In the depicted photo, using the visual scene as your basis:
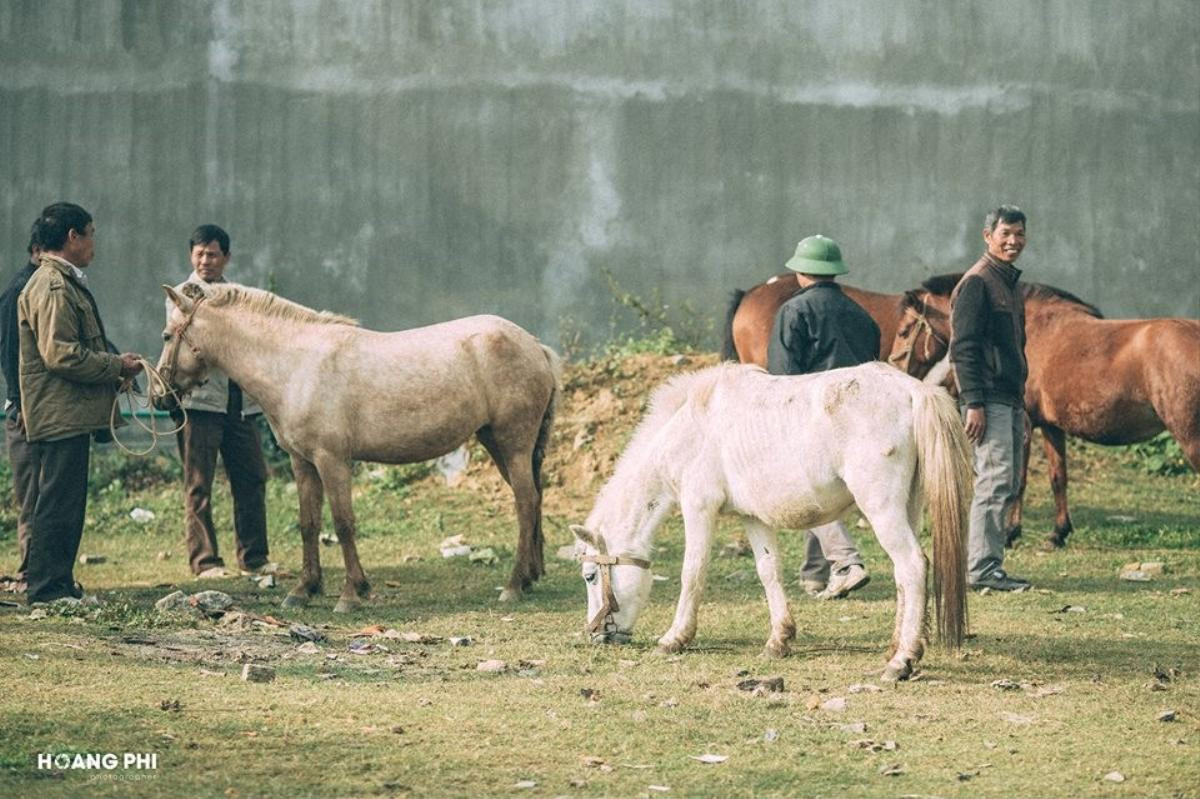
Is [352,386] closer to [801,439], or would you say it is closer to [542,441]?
[542,441]

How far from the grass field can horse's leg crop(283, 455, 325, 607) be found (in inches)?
10.5

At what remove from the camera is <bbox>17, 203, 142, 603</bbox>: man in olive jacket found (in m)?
9.71

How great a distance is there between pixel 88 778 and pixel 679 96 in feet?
37.6

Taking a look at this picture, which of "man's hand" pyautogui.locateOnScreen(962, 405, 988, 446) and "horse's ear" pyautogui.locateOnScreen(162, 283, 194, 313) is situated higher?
"horse's ear" pyautogui.locateOnScreen(162, 283, 194, 313)

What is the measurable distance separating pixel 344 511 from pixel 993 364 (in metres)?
4.05

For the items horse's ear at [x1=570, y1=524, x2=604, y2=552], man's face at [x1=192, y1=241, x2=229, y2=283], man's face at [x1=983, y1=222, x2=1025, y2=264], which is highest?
man's face at [x1=983, y1=222, x2=1025, y2=264]

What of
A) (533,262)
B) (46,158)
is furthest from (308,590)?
(46,158)

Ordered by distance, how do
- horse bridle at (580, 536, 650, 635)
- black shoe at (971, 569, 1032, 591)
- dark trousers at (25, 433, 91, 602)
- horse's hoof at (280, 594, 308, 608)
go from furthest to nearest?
black shoe at (971, 569, 1032, 591), horse's hoof at (280, 594, 308, 608), dark trousers at (25, 433, 91, 602), horse bridle at (580, 536, 650, 635)

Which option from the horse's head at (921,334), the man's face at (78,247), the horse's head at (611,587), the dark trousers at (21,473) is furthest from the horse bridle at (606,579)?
the horse's head at (921,334)

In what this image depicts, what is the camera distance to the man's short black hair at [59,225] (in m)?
9.88

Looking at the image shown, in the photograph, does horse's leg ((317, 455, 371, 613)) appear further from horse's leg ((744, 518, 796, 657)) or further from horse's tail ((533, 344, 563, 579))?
horse's leg ((744, 518, 796, 657))

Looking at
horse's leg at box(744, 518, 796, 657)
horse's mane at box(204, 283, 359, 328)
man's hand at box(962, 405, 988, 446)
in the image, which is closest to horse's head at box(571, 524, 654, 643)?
horse's leg at box(744, 518, 796, 657)

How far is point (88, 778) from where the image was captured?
612cm

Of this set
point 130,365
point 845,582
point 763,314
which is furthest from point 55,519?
point 763,314
